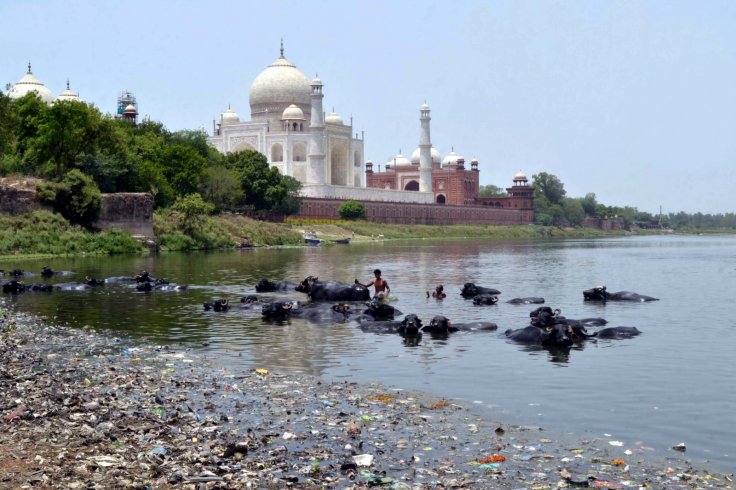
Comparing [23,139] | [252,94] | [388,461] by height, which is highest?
[252,94]

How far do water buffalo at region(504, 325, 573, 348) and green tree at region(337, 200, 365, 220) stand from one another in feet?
269

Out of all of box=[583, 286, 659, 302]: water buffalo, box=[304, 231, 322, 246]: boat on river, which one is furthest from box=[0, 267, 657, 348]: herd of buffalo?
box=[304, 231, 322, 246]: boat on river

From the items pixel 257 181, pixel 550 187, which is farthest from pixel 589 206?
pixel 257 181

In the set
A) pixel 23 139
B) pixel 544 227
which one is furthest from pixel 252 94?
pixel 23 139

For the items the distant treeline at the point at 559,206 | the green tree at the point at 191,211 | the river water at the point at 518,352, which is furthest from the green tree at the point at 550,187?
the river water at the point at 518,352

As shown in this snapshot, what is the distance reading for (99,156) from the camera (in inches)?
2195

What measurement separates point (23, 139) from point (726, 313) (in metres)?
46.4

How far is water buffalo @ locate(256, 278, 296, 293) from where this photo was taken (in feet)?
87.8

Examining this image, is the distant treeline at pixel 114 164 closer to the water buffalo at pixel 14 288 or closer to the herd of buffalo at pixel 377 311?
the water buffalo at pixel 14 288

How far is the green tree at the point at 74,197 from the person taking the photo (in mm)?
49406

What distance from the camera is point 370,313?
65.6ft

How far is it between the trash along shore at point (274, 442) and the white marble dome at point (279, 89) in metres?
102

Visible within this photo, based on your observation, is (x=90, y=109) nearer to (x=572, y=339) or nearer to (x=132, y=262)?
(x=132, y=262)

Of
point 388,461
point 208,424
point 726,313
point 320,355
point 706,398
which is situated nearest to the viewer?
point 388,461
